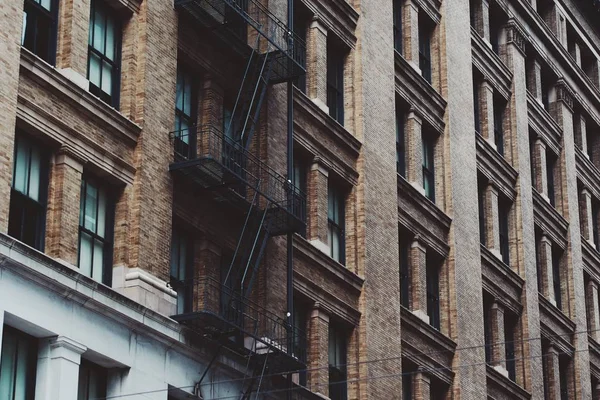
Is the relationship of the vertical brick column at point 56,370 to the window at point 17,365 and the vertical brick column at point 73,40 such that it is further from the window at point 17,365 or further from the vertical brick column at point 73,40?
the vertical brick column at point 73,40

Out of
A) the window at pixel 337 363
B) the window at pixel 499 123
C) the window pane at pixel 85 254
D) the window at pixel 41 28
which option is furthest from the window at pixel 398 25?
the window pane at pixel 85 254

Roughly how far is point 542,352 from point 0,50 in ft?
97.3

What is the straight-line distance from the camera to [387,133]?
44375 millimetres

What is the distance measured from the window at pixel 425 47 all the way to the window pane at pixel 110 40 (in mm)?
18006

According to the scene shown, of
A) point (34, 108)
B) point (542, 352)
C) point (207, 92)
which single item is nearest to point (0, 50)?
point (34, 108)

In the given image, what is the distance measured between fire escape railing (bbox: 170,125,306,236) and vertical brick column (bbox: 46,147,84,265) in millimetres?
3237

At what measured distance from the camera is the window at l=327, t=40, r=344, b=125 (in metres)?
42.8

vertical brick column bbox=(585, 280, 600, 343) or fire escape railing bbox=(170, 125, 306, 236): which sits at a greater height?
vertical brick column bbox=(585, 280, 600, 343)

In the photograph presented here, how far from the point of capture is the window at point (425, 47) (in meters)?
49.4

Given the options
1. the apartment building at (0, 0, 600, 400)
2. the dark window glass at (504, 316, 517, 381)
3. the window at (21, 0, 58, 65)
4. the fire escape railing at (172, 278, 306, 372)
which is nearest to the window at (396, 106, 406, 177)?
the apartment building at (0, 0, 600, 400)

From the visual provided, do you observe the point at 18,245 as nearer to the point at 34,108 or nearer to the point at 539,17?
the point at 34,108

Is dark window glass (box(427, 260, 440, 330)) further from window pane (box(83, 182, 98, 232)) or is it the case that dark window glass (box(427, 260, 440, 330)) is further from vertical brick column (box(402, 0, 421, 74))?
window pane (box(83, 182, 98, 232))

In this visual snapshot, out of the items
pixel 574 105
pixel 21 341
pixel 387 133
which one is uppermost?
pixel 574 105

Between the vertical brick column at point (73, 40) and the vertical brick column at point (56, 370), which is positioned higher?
the vertical brick column at point (73, 40)
